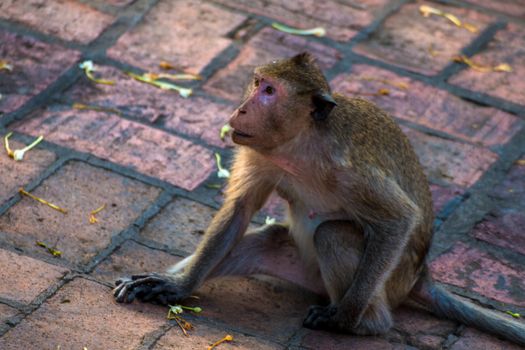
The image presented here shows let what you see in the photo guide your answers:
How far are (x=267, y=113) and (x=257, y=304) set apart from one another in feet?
2.97

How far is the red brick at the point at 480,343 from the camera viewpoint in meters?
4.24

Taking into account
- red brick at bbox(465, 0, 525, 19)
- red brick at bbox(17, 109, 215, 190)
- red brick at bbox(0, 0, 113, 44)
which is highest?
red brick at bbox(465, 0, 525, 19)

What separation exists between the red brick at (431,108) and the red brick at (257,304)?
5.21 ft

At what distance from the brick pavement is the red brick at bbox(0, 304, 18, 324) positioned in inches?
0.4

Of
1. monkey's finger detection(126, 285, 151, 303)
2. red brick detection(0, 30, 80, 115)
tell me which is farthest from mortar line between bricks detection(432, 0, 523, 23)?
monkey's finger detection(126, 285, 151, 303)

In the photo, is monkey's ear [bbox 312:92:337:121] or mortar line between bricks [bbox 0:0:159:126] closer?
monkey's ear [bbox 312:92:337:121]

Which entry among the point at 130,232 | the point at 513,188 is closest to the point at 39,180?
the point at 130,232

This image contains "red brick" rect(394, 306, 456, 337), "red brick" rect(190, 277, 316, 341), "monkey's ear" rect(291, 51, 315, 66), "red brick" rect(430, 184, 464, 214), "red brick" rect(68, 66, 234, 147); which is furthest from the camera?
"red brick" rect(68, 66, 234, 147)

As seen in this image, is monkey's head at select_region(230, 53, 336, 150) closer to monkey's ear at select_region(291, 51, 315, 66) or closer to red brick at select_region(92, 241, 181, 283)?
monkey's ear at select_region(291, 51, 315, 66)

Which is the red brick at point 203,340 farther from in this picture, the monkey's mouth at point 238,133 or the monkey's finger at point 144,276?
the monkey's mouth at point 238,133

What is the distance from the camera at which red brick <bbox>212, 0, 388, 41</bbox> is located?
6458 millimetres

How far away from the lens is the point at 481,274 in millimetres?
4711

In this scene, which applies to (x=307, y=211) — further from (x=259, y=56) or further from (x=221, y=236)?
(x=259, y=56)

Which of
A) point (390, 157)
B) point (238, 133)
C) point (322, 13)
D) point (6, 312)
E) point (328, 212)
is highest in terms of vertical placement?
point (238, 133)
